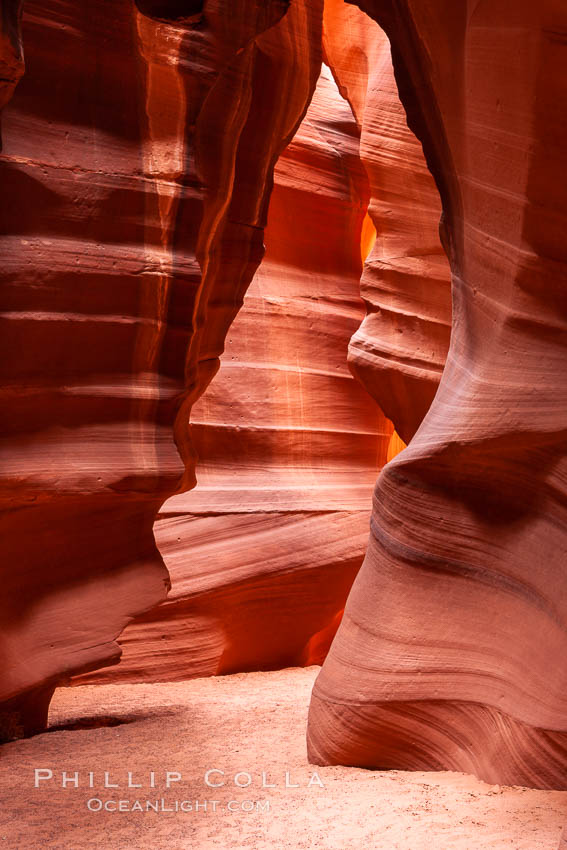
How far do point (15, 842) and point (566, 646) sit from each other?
1981 mm

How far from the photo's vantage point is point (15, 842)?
3422 millimetres

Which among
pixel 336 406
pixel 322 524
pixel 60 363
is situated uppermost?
pixel 60 363

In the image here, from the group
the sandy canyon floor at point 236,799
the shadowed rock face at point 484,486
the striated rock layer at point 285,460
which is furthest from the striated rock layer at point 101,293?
the striated rock layer at point 285,460

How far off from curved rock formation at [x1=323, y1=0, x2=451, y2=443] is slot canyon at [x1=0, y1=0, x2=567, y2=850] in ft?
0.08

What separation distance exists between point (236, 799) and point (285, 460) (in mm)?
4783

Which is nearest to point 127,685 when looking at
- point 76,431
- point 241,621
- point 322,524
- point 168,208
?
point 241,621

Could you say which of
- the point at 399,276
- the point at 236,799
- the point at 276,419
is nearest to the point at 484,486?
the point at 236,799

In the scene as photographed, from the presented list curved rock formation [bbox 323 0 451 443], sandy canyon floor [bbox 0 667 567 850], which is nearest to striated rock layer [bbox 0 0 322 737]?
sandy canyon floor [bbox 0 667 567 850]

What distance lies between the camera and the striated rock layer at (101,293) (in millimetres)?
5133

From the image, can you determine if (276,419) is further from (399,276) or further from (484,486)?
(484,486)

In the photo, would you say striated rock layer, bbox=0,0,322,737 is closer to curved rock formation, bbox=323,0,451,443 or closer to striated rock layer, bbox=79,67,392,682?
striated rock layer, bbox=79,67,392,682

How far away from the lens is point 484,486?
4.11 meters

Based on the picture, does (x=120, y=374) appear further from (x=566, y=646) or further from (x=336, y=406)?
(x=336, y=406)

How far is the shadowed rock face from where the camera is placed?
3.80 m
